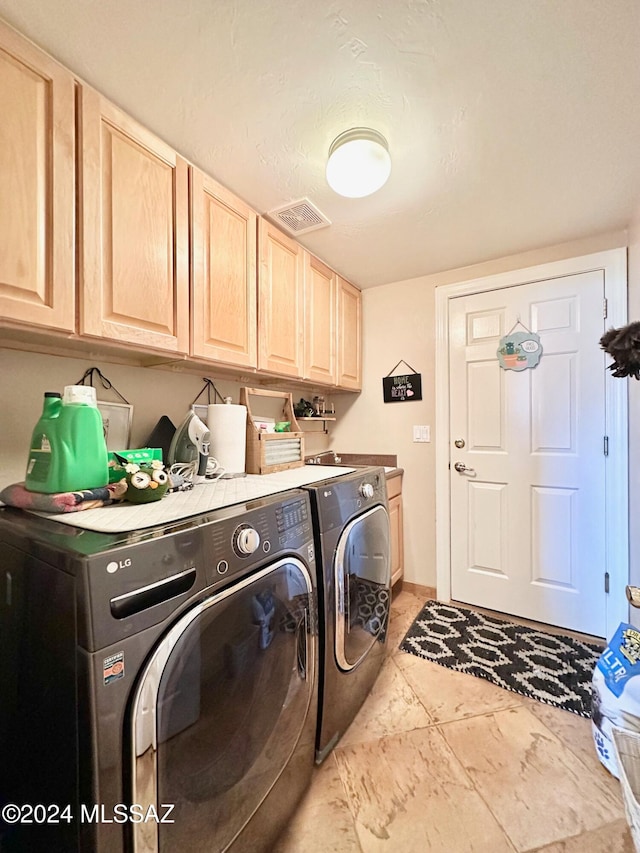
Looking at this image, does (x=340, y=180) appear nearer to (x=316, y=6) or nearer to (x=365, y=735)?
(x=316, y=6)

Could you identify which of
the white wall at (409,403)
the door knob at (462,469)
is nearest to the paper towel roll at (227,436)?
the white wall at (409,403)

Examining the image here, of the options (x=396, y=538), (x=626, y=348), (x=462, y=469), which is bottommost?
(x=396, y=538)

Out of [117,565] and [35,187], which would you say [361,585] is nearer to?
[117,565]

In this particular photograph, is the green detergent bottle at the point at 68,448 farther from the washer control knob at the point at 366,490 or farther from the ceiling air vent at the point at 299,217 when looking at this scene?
the ceiling air vent at the point at 299,217

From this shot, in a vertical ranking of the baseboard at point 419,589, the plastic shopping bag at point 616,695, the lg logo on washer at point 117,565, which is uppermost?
the lg logo on washer at point 117,565

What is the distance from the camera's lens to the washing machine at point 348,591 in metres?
1.14

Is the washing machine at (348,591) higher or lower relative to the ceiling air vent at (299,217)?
lower

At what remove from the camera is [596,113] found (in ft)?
3.82

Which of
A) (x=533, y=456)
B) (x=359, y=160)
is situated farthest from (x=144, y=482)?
(x=533, y=456)

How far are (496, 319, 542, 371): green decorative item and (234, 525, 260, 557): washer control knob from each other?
1.96m

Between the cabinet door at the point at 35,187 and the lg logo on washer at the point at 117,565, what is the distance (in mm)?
763

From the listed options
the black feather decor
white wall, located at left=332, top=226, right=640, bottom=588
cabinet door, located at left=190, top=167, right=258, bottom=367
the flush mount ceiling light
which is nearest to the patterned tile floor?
white wall, located at left=332, top=226, right=640, bottom=588

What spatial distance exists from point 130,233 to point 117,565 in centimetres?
110

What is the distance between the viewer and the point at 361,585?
135 centimetres
